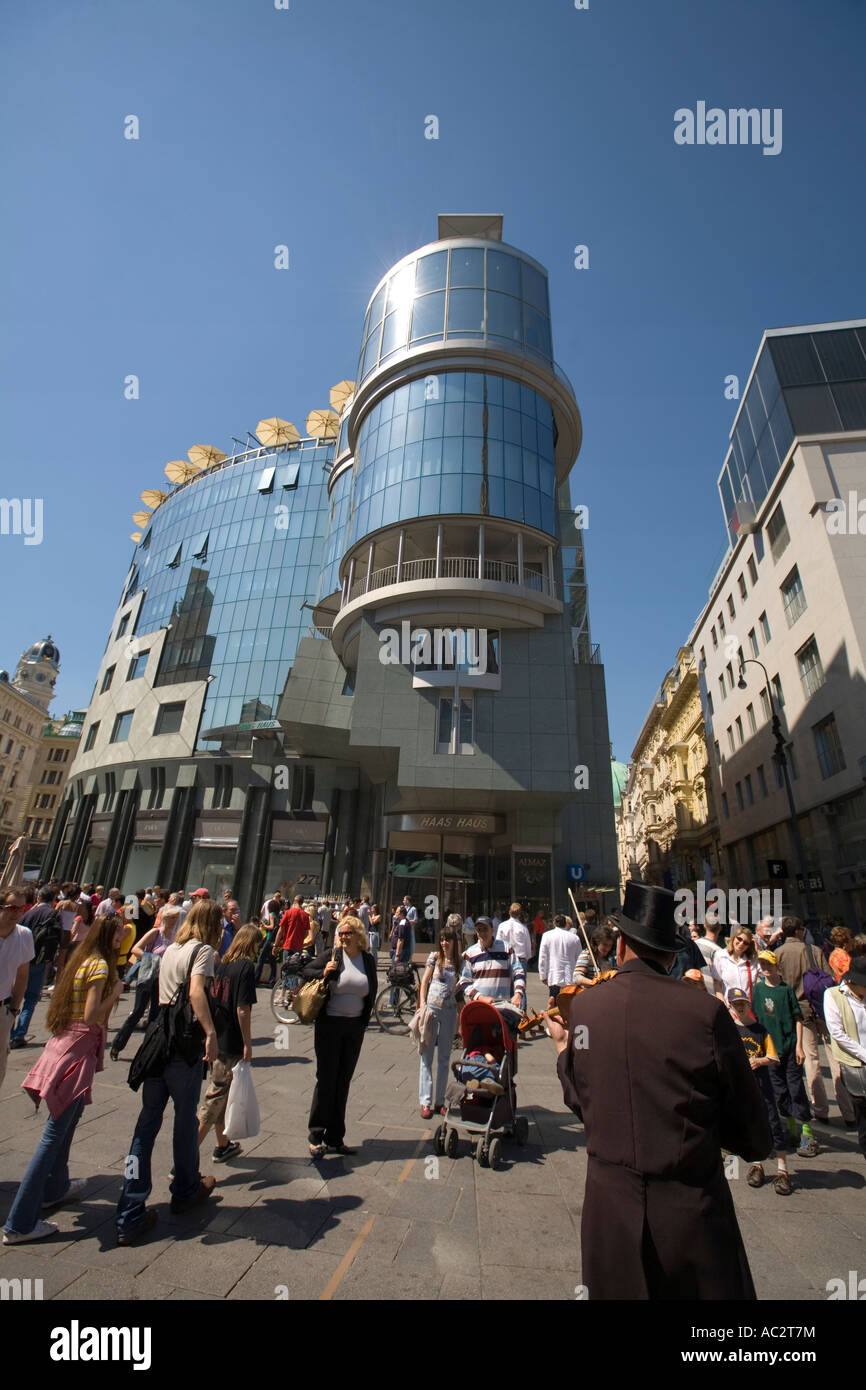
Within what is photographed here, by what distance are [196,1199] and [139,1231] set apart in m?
0.49

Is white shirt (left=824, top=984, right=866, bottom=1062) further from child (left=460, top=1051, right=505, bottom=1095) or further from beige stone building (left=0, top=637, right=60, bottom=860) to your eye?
beige stone building (left=0, top=637, right=60, bottom=860)

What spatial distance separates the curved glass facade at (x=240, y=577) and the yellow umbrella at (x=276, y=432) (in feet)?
6.24

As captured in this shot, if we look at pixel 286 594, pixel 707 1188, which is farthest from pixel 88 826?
pixel 707 1188

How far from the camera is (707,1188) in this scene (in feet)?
6.72

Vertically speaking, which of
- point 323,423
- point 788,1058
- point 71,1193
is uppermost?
point 323,423

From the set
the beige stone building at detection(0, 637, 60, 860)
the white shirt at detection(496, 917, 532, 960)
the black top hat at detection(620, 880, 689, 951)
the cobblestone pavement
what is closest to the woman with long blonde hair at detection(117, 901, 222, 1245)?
the cobblestone pavement

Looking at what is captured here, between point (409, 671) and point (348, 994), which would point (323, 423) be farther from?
point (348, 994)

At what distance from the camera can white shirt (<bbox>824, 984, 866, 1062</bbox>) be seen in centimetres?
484

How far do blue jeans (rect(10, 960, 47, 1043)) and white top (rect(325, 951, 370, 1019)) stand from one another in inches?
218

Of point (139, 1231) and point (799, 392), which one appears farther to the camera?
point (799, 392)

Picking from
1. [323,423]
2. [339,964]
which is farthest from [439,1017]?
[323,423]

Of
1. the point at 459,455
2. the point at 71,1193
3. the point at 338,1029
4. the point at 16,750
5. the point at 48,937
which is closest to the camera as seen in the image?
the point at 71,1193

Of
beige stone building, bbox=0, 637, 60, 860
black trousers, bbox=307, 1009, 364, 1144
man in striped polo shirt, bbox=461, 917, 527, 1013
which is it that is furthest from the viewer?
beige stone building, bbox=0, 637, 60, 860

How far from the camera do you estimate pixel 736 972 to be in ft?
19.6
